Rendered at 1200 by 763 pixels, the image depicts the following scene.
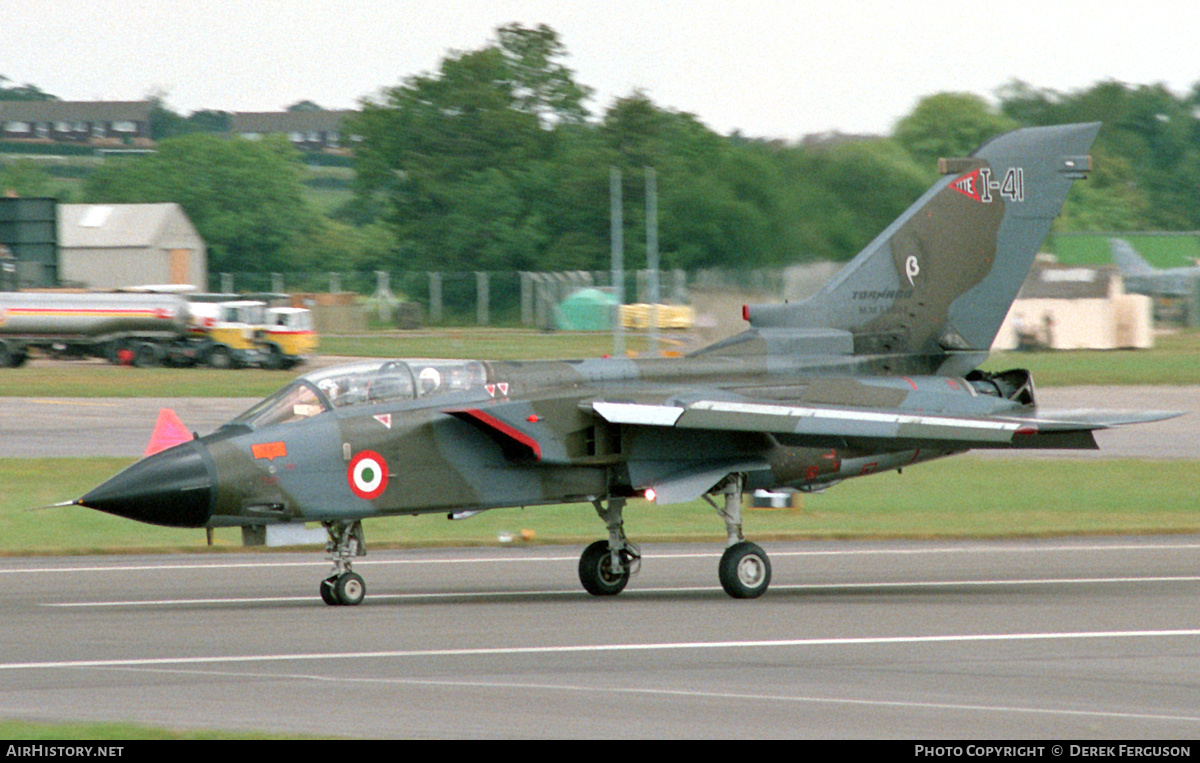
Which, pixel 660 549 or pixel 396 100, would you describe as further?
pixel 396 100

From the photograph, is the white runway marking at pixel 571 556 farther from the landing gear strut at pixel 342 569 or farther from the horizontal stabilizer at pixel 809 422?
the horizontal stabilizer at pixel 809 422

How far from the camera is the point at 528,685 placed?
10117 mm

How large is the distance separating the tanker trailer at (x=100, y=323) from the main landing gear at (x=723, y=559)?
40.1m

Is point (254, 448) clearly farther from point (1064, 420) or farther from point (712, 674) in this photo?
point (1064, 420)

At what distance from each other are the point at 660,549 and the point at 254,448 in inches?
296

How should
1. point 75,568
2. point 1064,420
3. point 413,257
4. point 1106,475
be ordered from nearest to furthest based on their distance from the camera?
point 1064,420 < point 75,568 < point 1106,475 < point 413,257

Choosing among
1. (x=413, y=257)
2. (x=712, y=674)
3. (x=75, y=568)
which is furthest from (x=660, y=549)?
(x=413, y=257)

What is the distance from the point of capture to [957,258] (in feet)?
56.9

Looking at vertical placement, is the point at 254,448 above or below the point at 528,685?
above

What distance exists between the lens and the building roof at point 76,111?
15588 centimetres

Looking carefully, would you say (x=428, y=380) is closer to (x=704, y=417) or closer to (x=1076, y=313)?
(x=704, y=417)

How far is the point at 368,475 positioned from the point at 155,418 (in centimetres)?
2438

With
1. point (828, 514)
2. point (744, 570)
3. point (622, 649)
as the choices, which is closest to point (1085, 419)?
point (744, 570)

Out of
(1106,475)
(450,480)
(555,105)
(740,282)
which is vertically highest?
(555,105)
